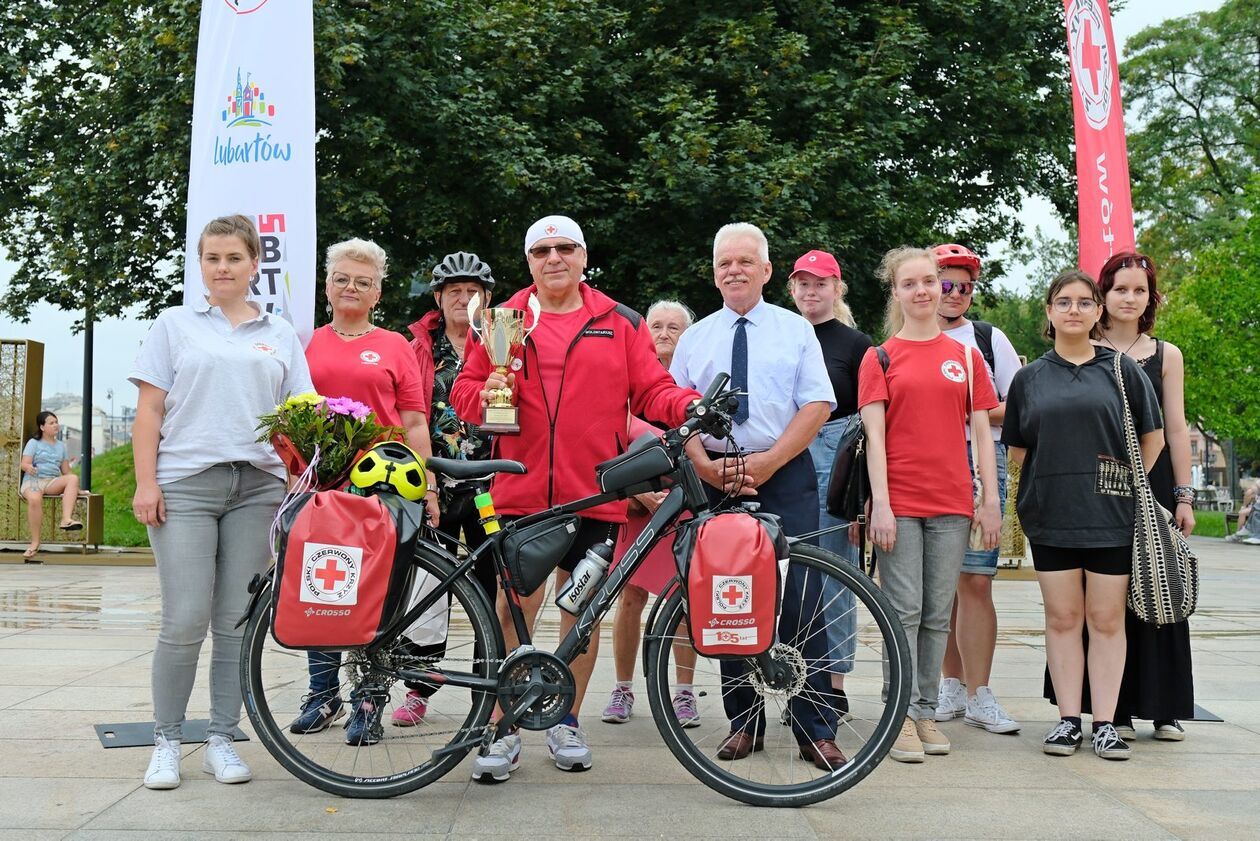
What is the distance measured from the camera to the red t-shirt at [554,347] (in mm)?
4637

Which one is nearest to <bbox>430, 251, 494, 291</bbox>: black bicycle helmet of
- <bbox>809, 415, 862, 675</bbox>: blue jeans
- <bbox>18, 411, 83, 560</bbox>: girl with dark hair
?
<bbox>809, 415, 862, 675</bbox>: blue jeans

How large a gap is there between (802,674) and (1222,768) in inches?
69.5

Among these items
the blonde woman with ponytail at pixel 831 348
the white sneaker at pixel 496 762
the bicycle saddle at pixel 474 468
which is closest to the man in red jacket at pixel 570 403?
the white sneaker at pixel 496 762

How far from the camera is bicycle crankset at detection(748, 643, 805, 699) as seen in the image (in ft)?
13.8

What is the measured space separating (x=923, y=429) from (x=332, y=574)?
2.37 meters

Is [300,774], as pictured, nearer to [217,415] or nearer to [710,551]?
[217,415]

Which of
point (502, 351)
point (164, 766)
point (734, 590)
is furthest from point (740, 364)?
point (164, 766)

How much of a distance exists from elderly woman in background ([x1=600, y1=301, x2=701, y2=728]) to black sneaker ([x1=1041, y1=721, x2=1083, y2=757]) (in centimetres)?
138

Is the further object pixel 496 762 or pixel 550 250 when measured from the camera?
pixel 550 250

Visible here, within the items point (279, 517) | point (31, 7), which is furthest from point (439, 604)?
point (31, 7)

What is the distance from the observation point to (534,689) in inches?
164

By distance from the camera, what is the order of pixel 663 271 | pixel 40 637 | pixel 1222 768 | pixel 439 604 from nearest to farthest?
pixel 439 604, pixel 1222 768, pixel 40 637, pixel 663 271

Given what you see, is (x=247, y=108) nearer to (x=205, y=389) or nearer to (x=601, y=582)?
(x=205, y=389)

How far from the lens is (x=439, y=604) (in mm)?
4301
